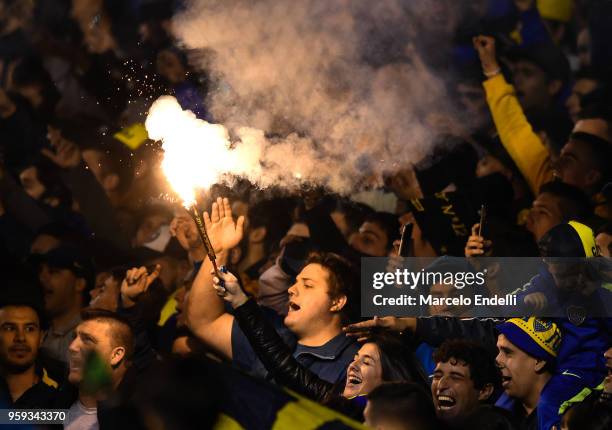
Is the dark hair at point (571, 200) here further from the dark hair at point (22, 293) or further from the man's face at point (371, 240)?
the dark hair at point (22, 293)

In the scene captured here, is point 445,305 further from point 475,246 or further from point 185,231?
point 185,231

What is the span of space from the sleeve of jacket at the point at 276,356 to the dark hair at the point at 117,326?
54 cm

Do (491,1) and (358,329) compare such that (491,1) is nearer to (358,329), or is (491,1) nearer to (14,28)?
(358,329)

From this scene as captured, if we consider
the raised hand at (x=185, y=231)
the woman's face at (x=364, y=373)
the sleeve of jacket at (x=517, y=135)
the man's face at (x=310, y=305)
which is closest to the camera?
the woman's face at (x=364, y=373)

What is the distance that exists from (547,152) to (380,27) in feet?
3.68

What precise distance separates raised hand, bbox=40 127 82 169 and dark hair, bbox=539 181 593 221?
3.05 metres

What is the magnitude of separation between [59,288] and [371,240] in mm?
1804

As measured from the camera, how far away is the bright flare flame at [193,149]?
5480 mm

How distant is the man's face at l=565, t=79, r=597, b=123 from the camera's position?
6004 millimetres

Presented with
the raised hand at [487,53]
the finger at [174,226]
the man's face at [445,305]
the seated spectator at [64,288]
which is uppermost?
the raised hand at [487,53]

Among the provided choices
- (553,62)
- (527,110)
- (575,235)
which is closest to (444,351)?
(575,235)

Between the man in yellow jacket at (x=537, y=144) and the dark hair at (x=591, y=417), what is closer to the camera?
the dark hair at (x=591, y=417)

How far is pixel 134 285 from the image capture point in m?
5.67

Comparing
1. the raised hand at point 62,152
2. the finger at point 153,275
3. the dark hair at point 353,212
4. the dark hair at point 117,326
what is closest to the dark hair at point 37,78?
the raised hand at point 62,152
